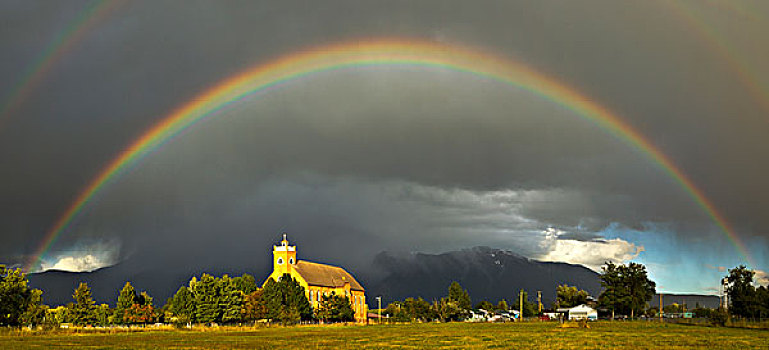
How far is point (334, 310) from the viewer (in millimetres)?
174250

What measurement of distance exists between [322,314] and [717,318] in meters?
89.1

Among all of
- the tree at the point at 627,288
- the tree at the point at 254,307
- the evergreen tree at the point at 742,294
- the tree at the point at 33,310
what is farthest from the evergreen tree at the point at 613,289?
the tree at the point at 33,310

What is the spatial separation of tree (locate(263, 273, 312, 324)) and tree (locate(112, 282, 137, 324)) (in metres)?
34.6

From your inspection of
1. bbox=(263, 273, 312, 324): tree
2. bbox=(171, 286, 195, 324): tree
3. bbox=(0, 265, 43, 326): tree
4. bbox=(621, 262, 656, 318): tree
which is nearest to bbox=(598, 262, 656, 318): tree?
bbox=(621, 262, 656, 318): tree

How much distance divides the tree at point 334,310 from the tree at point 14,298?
7914cm

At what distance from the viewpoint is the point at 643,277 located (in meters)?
183

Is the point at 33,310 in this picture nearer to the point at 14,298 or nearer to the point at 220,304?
the point at 14,298

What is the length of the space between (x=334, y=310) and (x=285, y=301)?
18.1 m

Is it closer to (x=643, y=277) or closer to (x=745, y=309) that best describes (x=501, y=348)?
(x=745, y=309)

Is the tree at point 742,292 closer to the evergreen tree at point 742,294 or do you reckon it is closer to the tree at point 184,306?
the evergreen tree at point 742,294

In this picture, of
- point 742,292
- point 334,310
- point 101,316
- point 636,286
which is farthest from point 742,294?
point 101,316

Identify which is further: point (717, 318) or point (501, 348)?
point (717, 318)

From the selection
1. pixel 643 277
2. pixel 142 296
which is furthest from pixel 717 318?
pixel 142 296

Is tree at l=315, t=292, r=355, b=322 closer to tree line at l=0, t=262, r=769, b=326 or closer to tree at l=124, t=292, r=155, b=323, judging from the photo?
tree line at l=0, t=262, r=769, b=326
